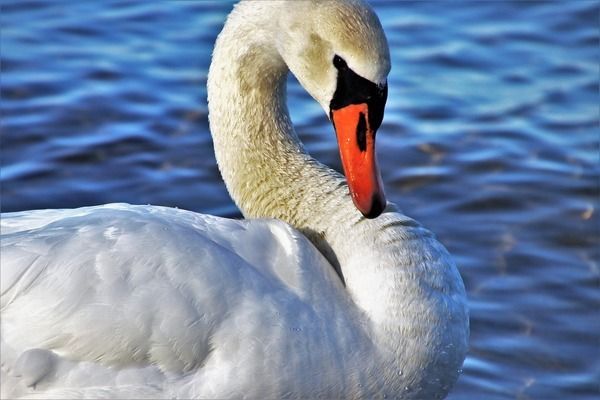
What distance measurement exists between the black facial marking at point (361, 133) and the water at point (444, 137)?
1.55 m

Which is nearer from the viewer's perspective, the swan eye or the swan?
the swan

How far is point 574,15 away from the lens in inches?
389

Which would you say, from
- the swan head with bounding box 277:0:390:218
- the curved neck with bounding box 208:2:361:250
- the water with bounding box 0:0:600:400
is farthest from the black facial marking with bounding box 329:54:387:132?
the water with bounding box 0:0:600:400

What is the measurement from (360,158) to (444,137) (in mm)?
3367

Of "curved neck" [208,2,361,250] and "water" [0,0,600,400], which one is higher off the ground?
"curved neck" [208,2,361,250]

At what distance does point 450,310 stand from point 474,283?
5.46 feet

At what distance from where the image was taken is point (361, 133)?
194 inches

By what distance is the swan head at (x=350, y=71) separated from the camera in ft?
15.9

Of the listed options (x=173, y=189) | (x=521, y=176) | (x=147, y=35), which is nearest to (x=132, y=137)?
(x=173, y=189)

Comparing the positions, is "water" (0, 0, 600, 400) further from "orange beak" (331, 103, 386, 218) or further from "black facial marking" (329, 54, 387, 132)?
"black facial marking" (329, 54, 387, 132)

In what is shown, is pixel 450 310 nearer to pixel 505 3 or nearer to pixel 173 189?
pixel 173 189

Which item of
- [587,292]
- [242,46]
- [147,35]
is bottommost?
[587,292]

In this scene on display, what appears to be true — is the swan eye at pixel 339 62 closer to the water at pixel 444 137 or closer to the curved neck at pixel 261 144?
the curved neck at pixel 261 144

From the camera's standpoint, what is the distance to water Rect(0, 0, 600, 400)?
6594 millimetres
